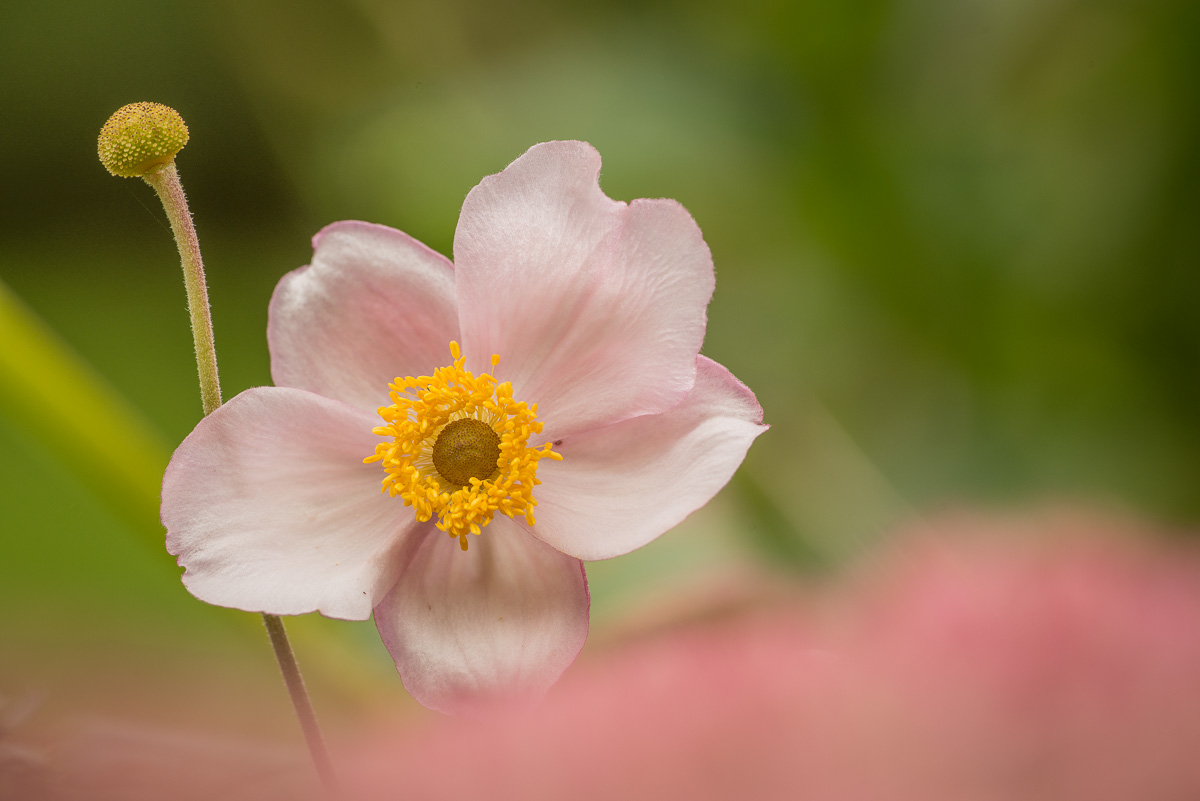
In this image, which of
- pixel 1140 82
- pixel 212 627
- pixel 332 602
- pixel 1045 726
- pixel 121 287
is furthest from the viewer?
pixel 121 287

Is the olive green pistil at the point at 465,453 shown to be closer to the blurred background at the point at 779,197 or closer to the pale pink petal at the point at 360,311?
the pale pink petal at the point at 360,311

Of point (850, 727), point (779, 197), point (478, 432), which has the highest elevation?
point (779, 197)

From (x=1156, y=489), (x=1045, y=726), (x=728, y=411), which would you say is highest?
(x=1156, y=489)

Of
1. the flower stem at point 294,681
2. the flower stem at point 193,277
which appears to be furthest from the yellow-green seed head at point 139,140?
the flower stem at point 294,681

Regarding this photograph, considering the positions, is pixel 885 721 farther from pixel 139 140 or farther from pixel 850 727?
pixel 139 140

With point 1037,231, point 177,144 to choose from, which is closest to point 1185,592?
point 177,144

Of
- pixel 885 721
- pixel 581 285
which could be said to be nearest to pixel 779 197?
pixel 581 285

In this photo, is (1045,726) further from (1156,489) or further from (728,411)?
(1156,489)

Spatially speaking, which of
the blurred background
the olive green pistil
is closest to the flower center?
the olive green pistil
